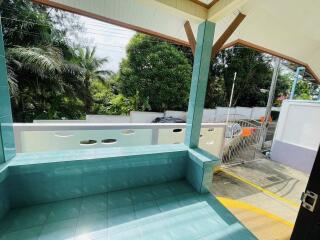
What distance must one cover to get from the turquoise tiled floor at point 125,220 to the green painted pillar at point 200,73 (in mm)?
1023

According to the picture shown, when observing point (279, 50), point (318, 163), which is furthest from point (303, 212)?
point (279, 50)

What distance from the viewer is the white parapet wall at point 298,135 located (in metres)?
5.16

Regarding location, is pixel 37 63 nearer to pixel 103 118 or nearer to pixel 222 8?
pixel 103 118

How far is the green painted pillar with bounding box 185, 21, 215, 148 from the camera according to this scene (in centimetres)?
222

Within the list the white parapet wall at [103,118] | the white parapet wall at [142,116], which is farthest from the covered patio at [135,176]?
the white parapet wall at [142,116]

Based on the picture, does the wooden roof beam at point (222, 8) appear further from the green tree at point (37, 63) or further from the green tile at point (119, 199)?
the green tree at point (37, 63)

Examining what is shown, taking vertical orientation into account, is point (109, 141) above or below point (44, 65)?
below

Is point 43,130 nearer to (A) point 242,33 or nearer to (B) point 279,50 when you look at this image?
(A) point 242,33

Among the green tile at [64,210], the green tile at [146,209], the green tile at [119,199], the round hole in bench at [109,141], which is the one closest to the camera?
the green tile at [64,210]

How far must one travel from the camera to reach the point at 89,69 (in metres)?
10.6

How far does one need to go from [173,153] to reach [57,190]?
145 cm

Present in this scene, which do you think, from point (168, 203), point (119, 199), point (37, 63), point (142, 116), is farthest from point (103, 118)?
point (168, 203)

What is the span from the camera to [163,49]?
1055cm

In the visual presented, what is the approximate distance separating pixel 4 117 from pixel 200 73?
2.24 metres
